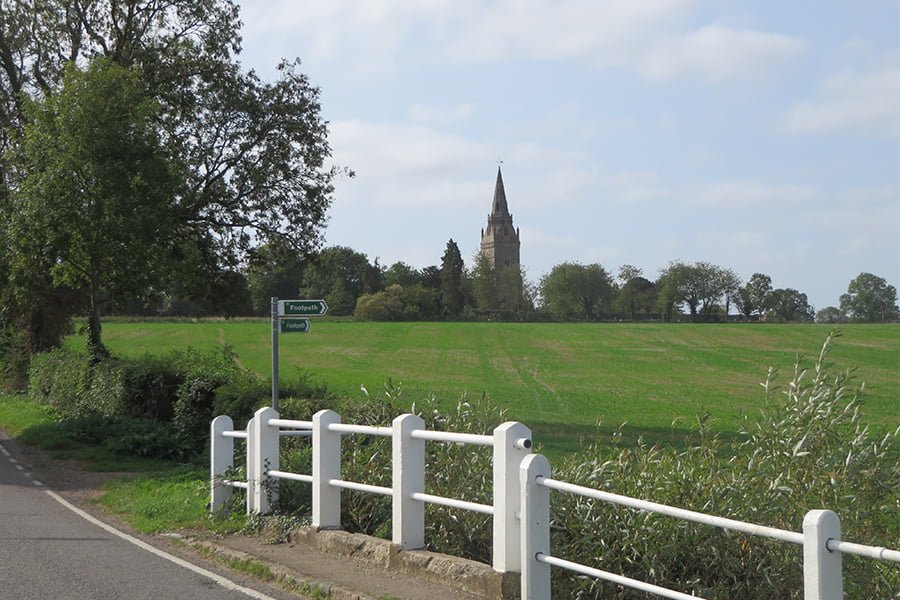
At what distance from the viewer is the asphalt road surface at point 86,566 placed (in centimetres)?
847

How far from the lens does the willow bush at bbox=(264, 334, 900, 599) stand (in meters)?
7.46

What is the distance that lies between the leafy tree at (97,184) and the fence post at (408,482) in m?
17.2

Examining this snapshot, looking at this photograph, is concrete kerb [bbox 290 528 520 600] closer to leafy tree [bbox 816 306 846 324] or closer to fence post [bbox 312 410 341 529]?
fence post [bbox 312 410 341 529]

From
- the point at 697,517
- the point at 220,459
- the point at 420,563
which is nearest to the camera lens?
the point at 697,517

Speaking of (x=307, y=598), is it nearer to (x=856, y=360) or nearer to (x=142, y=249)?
(x=142, y=249)

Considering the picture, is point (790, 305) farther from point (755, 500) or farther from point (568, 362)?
point (755, 500)

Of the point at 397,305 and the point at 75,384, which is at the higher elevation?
the point at 397,305

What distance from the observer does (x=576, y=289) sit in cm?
Result: 17688

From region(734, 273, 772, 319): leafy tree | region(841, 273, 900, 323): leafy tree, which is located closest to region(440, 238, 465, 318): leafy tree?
region(734, 273, 772, 319): leafy tree

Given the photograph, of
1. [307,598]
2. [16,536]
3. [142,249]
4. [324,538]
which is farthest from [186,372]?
[307,598]

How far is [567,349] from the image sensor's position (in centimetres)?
7719

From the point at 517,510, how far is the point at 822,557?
106 inches

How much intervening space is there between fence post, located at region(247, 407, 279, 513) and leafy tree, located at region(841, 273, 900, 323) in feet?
464

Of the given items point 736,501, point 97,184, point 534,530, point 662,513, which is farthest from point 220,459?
point 97,184
